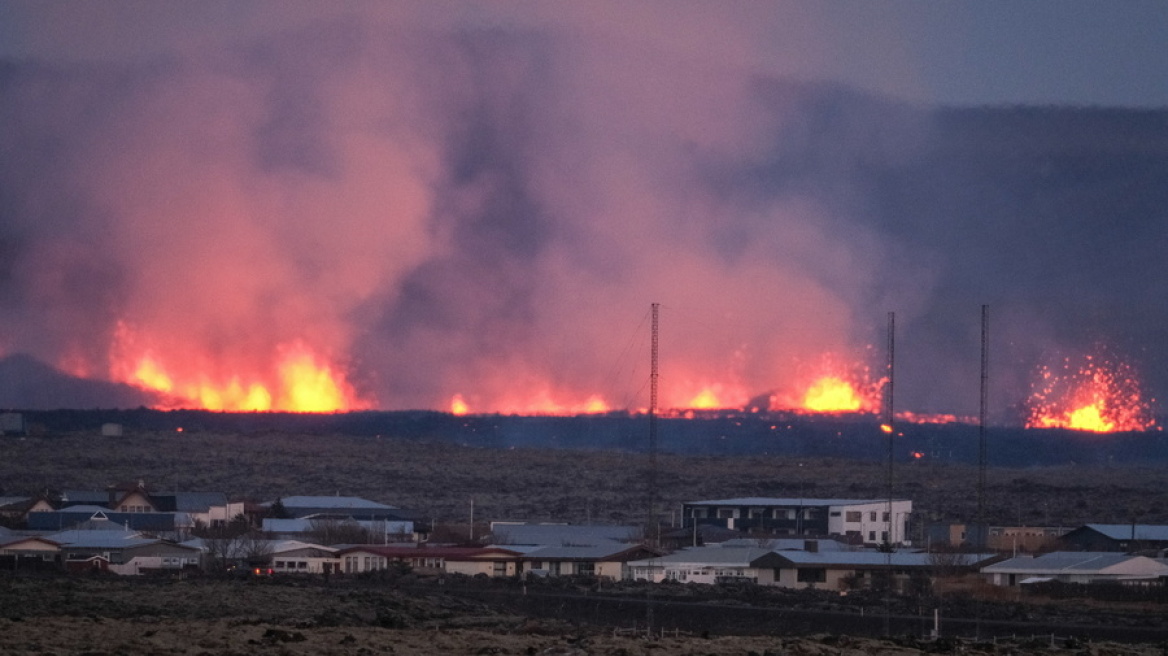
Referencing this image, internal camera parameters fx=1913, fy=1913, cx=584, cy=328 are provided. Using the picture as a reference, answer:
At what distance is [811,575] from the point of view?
68.4 meters

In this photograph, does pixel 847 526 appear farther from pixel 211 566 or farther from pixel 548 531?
pixel 211 566

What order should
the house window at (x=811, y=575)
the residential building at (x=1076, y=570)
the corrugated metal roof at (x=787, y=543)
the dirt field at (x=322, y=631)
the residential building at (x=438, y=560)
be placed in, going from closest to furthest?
the dirt field at (x=322, y=631)
the residential building at (x=1076, y=570)
the house window at (x=811, y=575)
the residential building at (x=438, y=560)
the corrugated metal roof at (x=787, y=543)

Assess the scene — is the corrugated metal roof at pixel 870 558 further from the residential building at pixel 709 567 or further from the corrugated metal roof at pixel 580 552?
the corrugated metal roof at pixel 580 552

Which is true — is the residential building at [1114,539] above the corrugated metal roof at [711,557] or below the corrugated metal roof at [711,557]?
above

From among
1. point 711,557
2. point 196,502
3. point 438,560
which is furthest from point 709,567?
point 196,502

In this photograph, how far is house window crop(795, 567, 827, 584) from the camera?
224 feet

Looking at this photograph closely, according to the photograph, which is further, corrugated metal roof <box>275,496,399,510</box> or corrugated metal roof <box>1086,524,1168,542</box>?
corrugated metal roof <box>275,496,399,510</box>

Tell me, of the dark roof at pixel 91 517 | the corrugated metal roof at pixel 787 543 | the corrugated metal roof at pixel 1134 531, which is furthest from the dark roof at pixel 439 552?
the corrugated metal roof at pixel 1134 531

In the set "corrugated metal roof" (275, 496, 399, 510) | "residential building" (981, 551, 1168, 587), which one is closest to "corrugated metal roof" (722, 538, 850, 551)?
"residential building" (981, 551, 1168, 587)

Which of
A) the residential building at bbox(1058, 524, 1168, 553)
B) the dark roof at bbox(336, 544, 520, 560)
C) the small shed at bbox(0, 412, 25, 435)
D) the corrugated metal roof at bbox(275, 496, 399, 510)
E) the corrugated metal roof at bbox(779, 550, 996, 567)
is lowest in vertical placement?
the dark roof at bbox(336, 544, 520, 560)

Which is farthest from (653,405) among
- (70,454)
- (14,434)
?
(14,434)

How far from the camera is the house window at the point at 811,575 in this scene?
68.1 m

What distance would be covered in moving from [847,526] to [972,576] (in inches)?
993

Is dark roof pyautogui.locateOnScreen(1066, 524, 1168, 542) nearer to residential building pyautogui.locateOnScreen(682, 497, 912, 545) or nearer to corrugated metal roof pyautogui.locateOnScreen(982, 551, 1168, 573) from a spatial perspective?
residential building pyautogui.locateOnScreen(682, 497, 912, 545)
